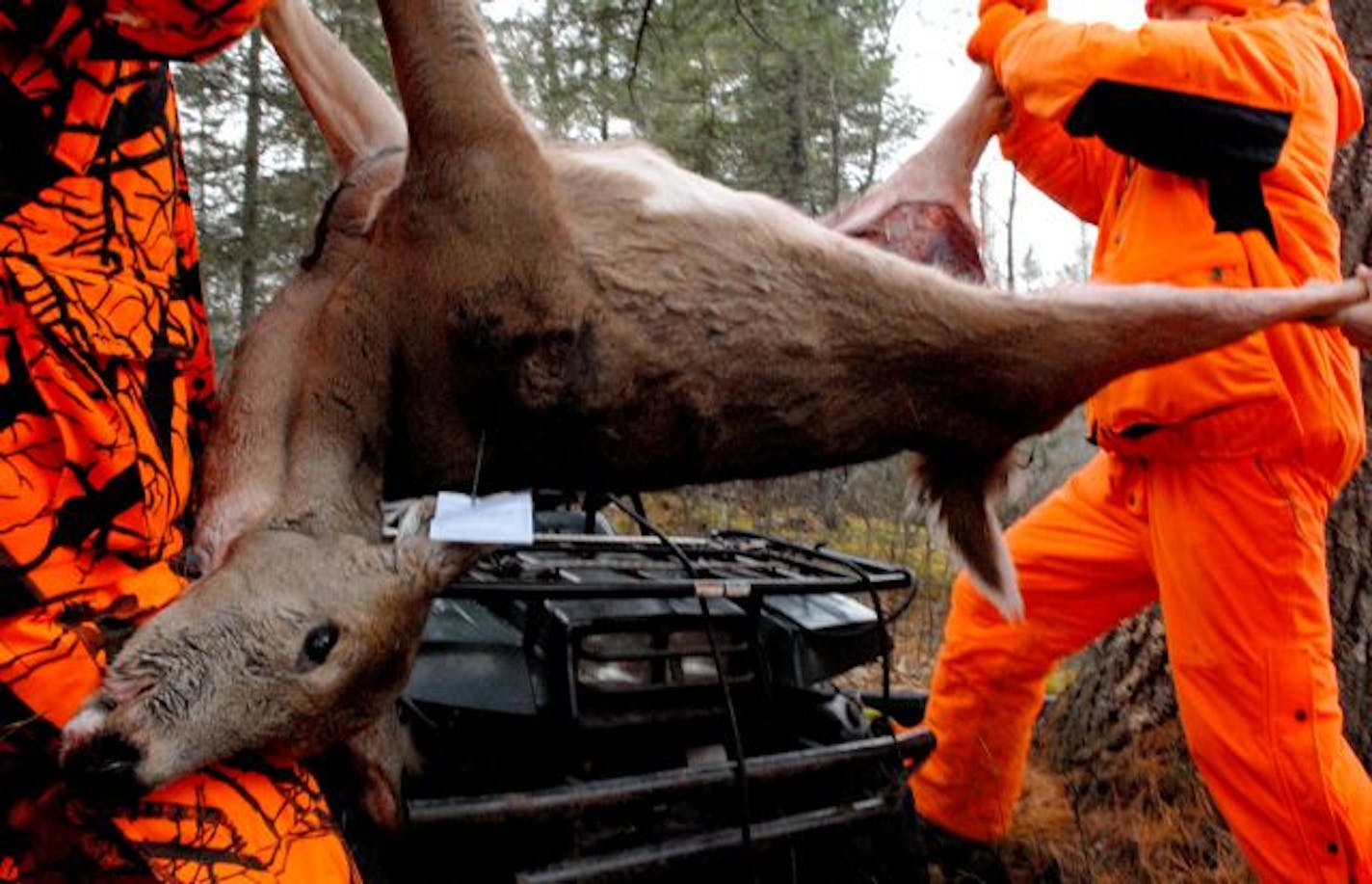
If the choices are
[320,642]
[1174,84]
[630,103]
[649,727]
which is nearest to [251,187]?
[630,103]

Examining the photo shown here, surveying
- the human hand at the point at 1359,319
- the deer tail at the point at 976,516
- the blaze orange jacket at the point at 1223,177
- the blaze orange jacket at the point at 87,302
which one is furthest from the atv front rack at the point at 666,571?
the human hand at the point at 1359,319

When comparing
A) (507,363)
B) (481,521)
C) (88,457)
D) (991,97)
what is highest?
(991,97)

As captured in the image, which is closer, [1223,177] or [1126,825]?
[1223,177]

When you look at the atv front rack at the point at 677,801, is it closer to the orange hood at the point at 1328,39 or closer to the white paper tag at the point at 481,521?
the white paper tag at the point at 481,521

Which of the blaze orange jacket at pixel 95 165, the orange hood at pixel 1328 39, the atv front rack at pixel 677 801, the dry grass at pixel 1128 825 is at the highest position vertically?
the orange hood at pixel 1328 39

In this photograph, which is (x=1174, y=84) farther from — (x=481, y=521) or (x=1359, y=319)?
(x=481, y=521)

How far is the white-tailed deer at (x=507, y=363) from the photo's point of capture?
5.90 feet

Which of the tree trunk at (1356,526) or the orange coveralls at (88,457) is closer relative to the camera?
the orange coveralls at (88,457)

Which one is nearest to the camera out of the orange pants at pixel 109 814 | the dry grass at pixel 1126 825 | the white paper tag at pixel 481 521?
the orange pants at pixel 109 814

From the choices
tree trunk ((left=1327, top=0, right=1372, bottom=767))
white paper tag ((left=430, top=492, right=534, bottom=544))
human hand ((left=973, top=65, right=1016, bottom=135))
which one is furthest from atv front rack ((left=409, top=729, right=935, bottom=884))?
tree trunk ((left=1327, top=0, right=1372, bottom=767))

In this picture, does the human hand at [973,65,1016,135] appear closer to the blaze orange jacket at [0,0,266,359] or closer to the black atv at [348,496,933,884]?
the black atv at [348,496,933,884]

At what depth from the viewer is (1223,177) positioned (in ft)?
11.2

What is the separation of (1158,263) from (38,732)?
321 centimetres

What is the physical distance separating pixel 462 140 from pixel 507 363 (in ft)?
1.29
